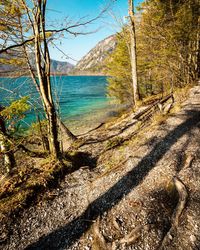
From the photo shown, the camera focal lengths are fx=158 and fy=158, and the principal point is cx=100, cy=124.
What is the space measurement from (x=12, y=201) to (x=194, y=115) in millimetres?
6612

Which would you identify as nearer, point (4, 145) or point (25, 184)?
point (25, 184)

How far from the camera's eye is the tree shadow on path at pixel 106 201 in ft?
8.81

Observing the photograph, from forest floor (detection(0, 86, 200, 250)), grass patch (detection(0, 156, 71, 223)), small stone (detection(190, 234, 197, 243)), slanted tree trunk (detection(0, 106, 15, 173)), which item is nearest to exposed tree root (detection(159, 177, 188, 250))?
forest floor (detection(0, 86, 200, 250))

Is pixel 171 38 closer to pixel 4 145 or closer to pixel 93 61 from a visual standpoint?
pixel 93 61

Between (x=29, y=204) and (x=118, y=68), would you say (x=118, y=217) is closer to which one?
(x=29, y=204)

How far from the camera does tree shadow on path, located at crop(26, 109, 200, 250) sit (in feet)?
8.81

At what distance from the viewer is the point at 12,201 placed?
3.27 metres

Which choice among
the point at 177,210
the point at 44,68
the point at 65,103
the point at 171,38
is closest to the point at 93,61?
the point at 44,68

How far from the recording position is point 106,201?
10.9 ft

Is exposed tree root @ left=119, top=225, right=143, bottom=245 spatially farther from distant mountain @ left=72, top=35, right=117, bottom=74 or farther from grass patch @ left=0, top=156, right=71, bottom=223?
distant mountain @ left=72, top=35, right=117, bottom=74

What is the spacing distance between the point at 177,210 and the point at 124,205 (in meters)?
0.95

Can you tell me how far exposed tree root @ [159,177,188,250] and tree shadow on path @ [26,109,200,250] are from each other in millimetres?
787

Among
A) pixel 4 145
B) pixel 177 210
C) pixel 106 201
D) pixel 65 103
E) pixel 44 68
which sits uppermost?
pixel 44 68

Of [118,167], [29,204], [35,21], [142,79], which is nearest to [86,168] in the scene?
[118,167]
